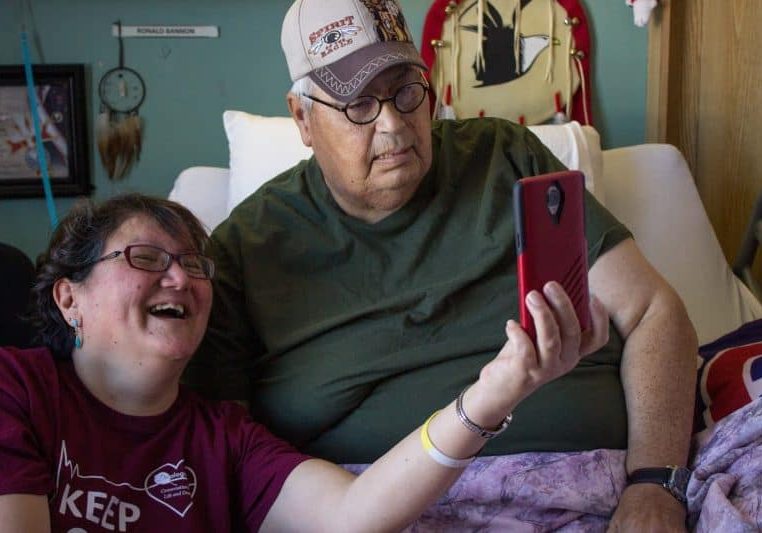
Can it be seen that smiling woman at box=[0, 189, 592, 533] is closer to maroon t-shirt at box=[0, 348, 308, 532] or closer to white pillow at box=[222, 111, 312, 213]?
maroon t-shirt at box=[0, 348, 308, 532]

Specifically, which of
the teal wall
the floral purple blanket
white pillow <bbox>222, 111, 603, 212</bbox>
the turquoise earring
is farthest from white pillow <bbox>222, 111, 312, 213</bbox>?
the floral purple blanket

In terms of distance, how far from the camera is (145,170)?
219 cm

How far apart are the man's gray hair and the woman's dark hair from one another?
0.89ft

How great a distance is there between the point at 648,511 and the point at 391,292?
45 centimetres

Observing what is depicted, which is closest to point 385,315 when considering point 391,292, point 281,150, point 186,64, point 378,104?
point 391,292

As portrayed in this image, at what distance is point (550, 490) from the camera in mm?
1177

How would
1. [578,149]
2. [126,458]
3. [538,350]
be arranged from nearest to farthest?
1. [538,350]
2. [126,458]
3. [578,149]

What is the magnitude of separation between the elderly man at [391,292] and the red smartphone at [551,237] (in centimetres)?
36

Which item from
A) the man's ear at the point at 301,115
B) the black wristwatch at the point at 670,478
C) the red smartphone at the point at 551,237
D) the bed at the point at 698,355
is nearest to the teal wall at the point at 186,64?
the bed at the point at 698,355

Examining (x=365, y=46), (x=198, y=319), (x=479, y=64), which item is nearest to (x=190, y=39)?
(x=479, y=64)

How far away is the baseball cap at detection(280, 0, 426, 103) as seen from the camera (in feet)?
4.30

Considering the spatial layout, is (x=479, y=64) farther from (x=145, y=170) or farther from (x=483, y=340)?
(x=483, y=340)

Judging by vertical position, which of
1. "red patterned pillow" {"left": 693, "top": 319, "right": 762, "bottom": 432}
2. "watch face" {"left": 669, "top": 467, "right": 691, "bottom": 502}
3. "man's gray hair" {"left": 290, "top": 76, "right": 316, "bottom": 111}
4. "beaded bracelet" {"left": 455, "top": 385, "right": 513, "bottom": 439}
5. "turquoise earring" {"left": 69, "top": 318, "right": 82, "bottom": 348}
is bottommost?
"watch face" {"left": 669, "top": 467, "right": 691, "bottom": 502}

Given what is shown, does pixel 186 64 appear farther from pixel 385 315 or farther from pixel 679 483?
pixel 679 483
